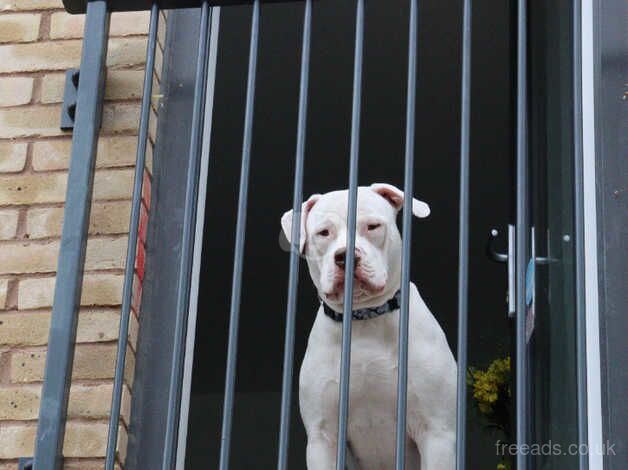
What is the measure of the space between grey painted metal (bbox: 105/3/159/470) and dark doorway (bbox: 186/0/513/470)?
1.57 meters

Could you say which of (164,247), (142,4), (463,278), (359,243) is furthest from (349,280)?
(142,4)

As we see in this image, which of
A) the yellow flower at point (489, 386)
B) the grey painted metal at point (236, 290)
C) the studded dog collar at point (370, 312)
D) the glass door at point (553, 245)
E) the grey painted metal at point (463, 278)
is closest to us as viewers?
the grey painted metal at point (463, 278)

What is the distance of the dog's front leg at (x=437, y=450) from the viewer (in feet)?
10.7

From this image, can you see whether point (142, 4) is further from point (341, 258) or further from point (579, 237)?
point (579, 237)

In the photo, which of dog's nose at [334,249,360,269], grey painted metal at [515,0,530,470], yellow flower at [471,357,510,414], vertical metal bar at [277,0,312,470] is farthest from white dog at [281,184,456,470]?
yellow flower at [471,357,510,414]

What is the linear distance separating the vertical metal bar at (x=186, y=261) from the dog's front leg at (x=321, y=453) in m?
0.44

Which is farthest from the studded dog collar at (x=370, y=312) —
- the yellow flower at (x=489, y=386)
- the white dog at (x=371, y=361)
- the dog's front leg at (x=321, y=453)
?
the yellow flower at (x=489, y=386)

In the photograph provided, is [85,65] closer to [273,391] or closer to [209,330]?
[209,330]

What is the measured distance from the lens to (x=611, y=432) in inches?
112

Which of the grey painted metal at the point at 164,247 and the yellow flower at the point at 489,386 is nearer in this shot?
the grey painted metal at the point at 164,247

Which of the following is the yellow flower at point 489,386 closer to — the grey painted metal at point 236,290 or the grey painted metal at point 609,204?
the grey painted metal at point 609,204

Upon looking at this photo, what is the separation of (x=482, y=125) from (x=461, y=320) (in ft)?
8.51

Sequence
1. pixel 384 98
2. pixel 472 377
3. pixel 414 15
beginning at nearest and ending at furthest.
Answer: pixel 414 15 < pixel 472 377 < pixel 384 98

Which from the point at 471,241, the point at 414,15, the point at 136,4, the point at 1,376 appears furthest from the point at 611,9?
the point at 471,241
